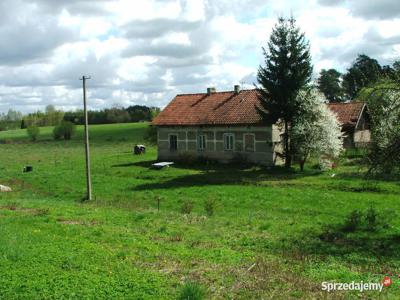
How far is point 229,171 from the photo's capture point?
34656mm

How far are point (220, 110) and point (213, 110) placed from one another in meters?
0.82

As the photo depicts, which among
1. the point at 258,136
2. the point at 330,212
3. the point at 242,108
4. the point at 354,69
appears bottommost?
the point at 330,212

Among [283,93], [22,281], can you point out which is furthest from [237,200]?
[22,281]

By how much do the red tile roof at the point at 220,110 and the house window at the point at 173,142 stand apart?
1242 mm

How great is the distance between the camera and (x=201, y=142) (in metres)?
41.1

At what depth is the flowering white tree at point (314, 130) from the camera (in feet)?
107

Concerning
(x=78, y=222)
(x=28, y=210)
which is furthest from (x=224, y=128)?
(x=78, y=222)

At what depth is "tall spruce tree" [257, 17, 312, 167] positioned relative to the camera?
33.8 m

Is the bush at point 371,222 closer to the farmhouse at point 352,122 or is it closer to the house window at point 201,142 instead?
the house window at point 201,142

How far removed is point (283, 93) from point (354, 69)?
50.9 m

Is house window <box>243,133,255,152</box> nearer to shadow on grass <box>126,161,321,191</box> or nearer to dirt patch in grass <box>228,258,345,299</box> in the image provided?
shadow on grass <box>126,161,321,191</box>

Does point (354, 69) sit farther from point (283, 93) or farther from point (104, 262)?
point (104, 262)

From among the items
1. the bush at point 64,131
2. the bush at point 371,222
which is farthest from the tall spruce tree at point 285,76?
the bush at point 64,131

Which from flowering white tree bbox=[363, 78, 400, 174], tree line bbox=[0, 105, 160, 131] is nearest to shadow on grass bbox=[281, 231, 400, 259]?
flowering white tree bbox=[363, 78, 400, 174]
